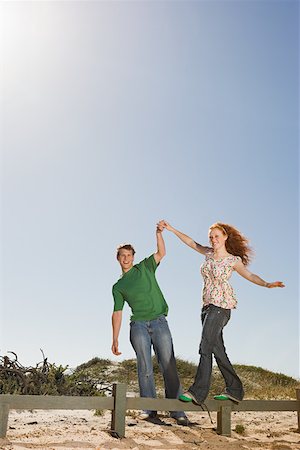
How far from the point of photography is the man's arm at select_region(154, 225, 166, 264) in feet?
20.4

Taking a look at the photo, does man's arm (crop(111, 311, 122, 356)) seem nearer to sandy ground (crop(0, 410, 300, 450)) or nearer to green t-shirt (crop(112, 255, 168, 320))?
green t-shirt (crop(112, 255, 168, 320))

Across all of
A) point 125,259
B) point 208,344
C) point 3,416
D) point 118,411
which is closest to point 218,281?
point 208,344

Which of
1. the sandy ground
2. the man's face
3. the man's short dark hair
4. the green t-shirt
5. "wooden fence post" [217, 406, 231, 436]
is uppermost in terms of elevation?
the man's short dark hair

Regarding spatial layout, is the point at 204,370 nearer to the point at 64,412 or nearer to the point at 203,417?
the point at 203,417

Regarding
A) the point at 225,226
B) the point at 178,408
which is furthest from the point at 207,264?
the point at 178,408

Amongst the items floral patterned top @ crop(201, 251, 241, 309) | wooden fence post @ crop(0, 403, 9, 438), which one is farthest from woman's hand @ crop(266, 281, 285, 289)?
wooden fence post @ crop(0, 403, 9, 438)

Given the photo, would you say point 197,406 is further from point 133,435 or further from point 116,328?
point 116,328

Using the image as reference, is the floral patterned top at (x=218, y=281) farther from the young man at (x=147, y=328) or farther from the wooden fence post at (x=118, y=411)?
the wooden fence post at (x=118, y=411)

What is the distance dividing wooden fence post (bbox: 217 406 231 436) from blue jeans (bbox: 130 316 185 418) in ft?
1.76

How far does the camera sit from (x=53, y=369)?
8.41 meters

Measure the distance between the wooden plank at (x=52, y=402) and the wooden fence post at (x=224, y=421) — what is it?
1319 millimetres

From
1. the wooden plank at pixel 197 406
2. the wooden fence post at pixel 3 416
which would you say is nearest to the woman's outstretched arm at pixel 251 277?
the wooden plank at pixel 197 406

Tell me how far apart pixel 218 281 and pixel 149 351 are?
3.97 feet

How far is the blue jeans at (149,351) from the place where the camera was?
6.11m
